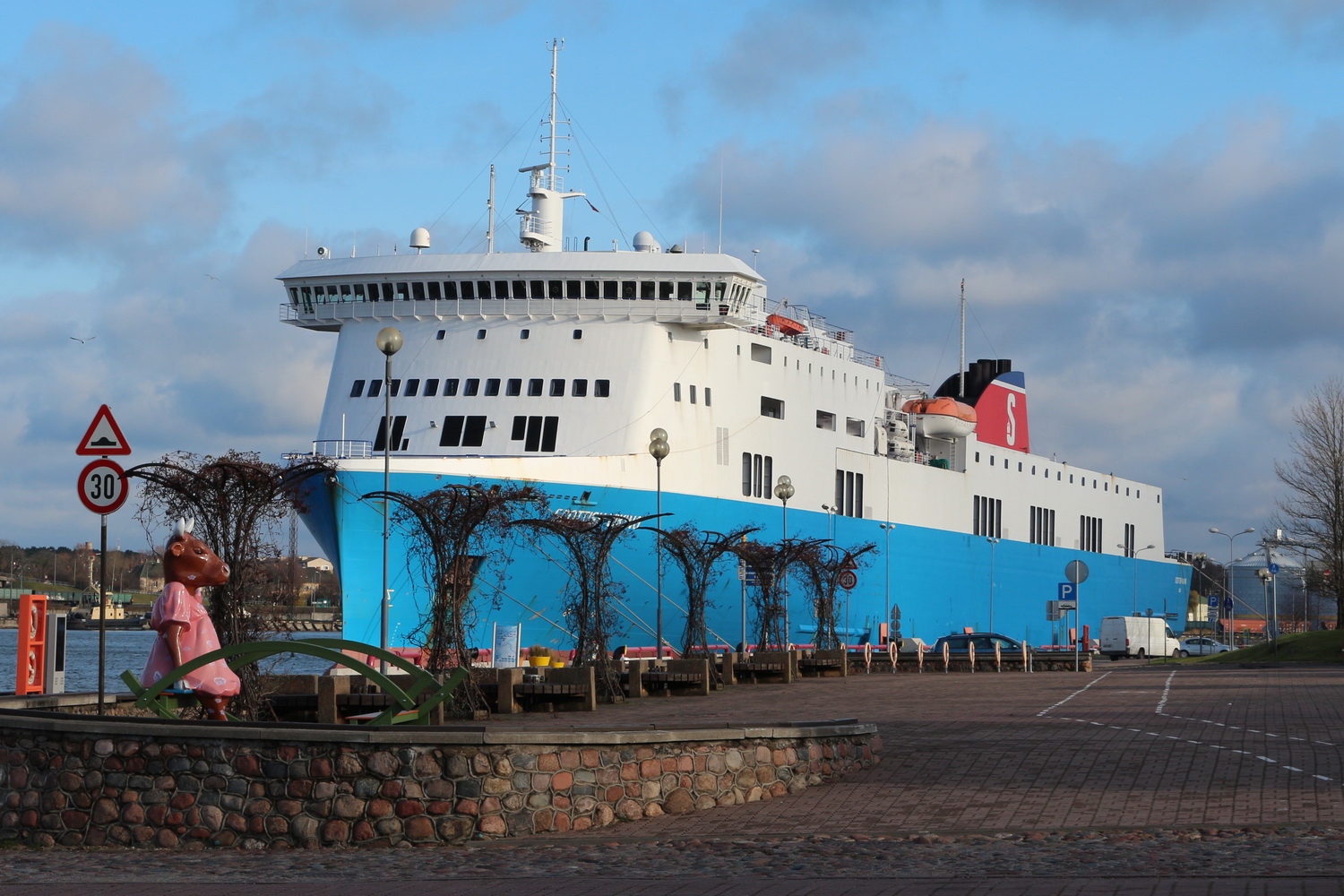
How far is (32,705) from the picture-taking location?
12719 mm

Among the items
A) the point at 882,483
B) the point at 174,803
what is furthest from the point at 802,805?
the point at 882,483

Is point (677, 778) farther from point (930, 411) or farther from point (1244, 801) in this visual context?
point (930, 411)

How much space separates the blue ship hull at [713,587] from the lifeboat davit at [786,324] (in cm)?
526

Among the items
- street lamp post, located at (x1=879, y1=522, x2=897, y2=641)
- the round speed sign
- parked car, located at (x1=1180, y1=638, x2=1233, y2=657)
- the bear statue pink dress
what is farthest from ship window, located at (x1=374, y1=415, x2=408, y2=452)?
parked car, located at (x1=1180, y1=638, x2=1233, y2=657)

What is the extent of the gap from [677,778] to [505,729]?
1.52 m

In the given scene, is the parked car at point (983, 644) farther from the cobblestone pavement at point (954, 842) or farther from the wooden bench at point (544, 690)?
the cobblestone pavement at point (954, 842)

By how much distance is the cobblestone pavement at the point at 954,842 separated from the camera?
781 cm

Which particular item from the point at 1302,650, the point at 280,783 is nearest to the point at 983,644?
the point at 1302,650

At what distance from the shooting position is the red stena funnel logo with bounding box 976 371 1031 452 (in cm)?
6156

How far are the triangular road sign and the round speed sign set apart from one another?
0.10 m

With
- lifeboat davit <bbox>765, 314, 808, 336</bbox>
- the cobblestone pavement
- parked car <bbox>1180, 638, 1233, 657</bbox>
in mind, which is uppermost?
lifeboat davit <bbox>765, 314, 808, 336</bbox>

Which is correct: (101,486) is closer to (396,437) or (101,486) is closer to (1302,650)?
(396,437)

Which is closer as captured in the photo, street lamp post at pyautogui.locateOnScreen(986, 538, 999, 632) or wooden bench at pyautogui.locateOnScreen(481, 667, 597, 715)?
wooden bench at pyautogui.locateOnScreen(481, 667, 597, 715)

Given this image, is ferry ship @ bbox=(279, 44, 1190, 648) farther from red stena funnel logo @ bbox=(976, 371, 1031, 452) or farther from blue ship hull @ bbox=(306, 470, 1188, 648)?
red stena funnel logo @ bbox=(976, 371, 1031, 452)
